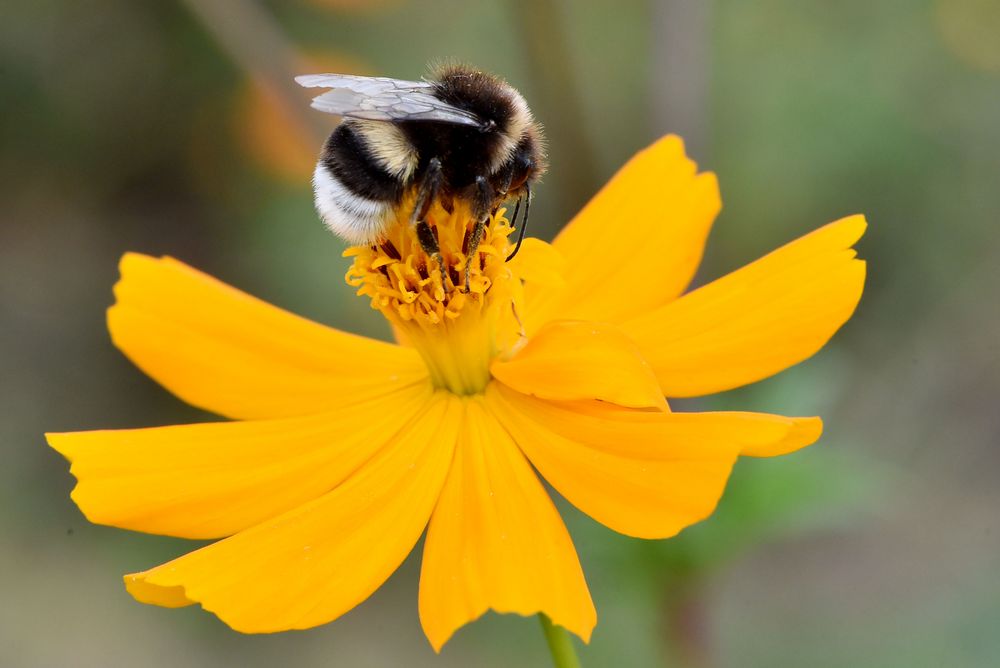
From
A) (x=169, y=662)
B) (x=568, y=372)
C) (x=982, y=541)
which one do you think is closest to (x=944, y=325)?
(x=982, y=541)

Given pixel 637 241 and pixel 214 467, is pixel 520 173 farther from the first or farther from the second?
pixel 214 467

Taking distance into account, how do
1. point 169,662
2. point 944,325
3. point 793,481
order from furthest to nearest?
1. point 944,325
2. point 169,662
3. point 793,481

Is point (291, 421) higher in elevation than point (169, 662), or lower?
higher

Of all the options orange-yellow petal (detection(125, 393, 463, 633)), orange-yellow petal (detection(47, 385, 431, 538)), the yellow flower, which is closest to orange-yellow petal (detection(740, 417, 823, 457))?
the yellow flower

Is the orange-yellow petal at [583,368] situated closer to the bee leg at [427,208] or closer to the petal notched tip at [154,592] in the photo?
the bee leg at [427,208]

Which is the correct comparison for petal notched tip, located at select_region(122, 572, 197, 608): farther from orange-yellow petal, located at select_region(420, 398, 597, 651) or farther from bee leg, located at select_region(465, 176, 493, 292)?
bee leg, located at select_region(465, 176, 493, 292)

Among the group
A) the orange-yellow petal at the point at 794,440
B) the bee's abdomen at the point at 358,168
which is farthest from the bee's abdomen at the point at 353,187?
the orange-yellow petal at the point at 794,440

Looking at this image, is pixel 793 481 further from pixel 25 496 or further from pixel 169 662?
pixel 25 496
